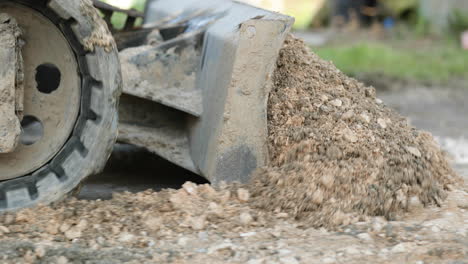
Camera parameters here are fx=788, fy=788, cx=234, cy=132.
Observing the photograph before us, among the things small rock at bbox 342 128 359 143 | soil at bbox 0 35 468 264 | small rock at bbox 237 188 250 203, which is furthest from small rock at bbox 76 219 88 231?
small rock at bbox 342 128 359 143

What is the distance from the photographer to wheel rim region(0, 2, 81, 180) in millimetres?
2979

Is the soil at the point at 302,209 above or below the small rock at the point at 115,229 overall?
above

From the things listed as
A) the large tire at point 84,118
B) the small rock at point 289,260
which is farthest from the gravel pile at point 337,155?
the large tire at point 84,118

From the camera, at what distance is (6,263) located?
2.55 metres

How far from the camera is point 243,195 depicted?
10.1ft

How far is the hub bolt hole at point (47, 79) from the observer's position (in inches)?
122

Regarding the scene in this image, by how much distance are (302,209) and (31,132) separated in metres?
1.22

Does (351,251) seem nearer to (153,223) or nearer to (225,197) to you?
(225,197)

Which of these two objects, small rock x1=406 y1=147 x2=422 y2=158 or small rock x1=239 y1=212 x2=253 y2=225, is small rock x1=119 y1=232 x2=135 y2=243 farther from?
small rock x1=406 y1=147 x2=422 y2=158

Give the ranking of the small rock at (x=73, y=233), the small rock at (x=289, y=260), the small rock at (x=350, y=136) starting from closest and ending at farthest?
1. the small rock at (x=289, y=260)
2. the small rock at (x=73, y=233)
3. the small rock at (x=350, y=136)

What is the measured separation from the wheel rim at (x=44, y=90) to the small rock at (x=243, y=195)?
Answer: 2.28 ft

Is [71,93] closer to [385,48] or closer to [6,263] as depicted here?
[6,263]

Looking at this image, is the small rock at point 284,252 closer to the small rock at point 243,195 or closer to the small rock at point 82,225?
the small rock at point 243,195

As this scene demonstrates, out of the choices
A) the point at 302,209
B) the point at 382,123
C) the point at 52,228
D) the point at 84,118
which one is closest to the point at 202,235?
the point at 302,209
